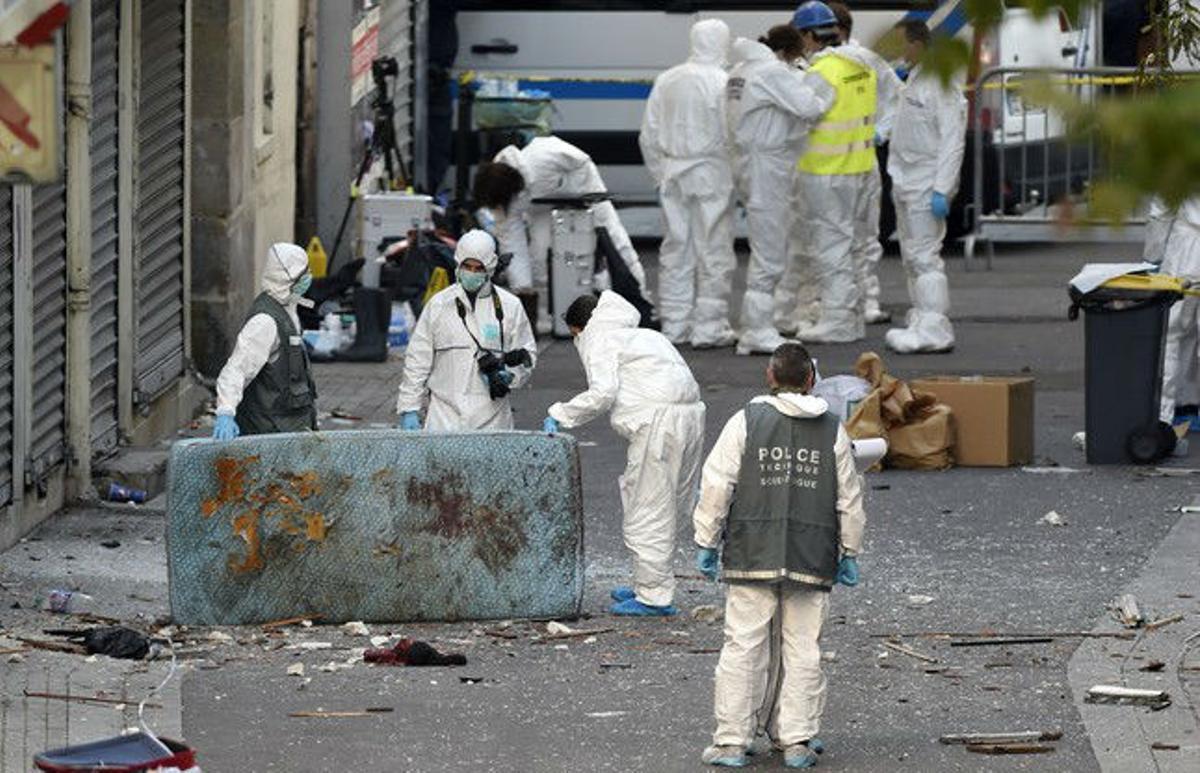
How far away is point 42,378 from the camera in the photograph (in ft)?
44.6

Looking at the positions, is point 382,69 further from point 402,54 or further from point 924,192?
point 924,192

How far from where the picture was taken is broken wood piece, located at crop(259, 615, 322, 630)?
1123 centimetres

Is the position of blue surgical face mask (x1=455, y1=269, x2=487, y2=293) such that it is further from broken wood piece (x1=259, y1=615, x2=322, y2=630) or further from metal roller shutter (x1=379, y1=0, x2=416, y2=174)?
metal roller shutter (x1=379, y1=0, x2=416, y2=174)

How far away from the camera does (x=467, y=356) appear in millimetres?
12656

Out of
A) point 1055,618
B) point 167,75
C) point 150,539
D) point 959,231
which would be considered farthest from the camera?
point 959,231

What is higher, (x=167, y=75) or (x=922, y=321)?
(x=167, y=75)

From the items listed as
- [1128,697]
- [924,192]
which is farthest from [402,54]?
[1128,697]

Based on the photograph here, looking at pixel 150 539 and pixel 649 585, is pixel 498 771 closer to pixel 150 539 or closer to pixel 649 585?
pixel 649 585

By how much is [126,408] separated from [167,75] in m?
2.27

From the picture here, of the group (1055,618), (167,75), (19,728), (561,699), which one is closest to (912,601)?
(1055,618)

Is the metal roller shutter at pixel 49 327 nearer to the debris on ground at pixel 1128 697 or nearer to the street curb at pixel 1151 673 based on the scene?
the street curb at pixel 1151 673

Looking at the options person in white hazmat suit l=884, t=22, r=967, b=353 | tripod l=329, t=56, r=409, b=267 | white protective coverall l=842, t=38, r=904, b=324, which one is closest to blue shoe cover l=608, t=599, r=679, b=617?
person in white hazmat suit l=884, t=22, r=967, b=353

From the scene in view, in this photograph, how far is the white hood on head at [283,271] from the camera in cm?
1248

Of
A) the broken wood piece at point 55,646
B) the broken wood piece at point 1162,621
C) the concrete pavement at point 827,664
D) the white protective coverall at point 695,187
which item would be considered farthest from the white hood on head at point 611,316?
the white protective coverall at point 695,187
